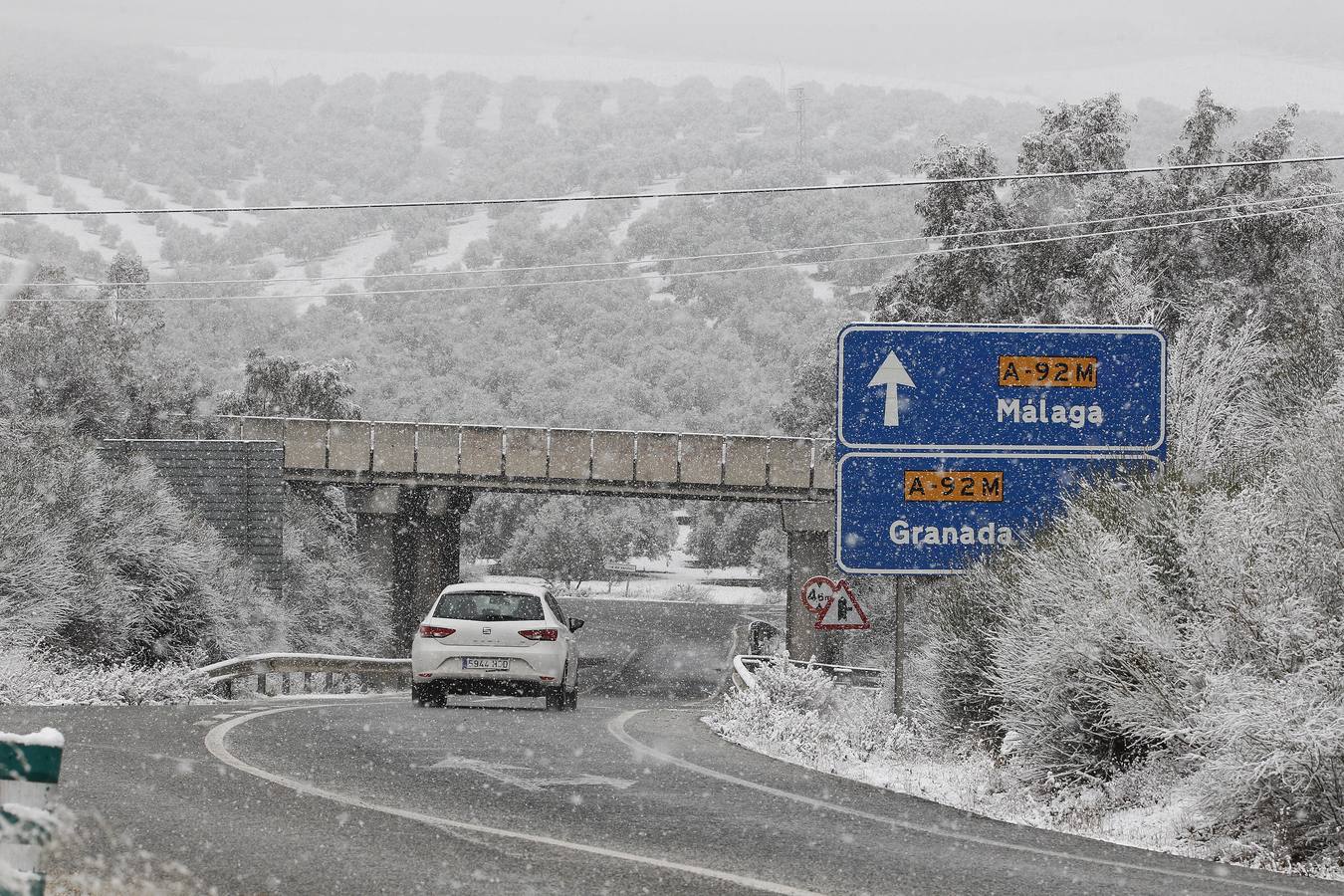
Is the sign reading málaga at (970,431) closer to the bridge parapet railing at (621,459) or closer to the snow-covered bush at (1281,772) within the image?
the snow-covered bush at (1281,772)

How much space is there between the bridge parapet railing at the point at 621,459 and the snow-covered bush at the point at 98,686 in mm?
31776

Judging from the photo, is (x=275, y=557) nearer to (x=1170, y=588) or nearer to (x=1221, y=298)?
(x=1221, y=298)

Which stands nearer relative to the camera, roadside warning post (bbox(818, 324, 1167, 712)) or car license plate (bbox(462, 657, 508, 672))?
roadside warning post (bbox(818, 324, 1167, 712))

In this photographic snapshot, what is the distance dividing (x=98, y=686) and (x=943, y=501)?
1082 cm

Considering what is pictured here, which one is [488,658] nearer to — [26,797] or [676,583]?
[26,797]

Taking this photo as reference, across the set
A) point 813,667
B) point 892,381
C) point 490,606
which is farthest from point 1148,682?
point 490,606

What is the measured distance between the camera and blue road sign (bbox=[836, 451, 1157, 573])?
16422 mm

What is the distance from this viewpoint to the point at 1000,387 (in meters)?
16.7

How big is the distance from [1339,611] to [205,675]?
15.5m

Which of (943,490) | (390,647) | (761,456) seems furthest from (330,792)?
(390,647)

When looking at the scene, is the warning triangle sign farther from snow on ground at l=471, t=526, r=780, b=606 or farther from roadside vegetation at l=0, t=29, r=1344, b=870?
snow on ground at l=471, t=526, r=780, b=606

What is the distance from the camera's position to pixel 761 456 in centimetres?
5444

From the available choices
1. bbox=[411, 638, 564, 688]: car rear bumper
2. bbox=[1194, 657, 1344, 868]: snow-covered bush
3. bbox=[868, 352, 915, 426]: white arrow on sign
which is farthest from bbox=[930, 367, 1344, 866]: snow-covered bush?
bbox=[411, 638, 564, 688]: car rear bumper

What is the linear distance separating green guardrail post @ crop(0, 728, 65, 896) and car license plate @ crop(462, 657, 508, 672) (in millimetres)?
13585
